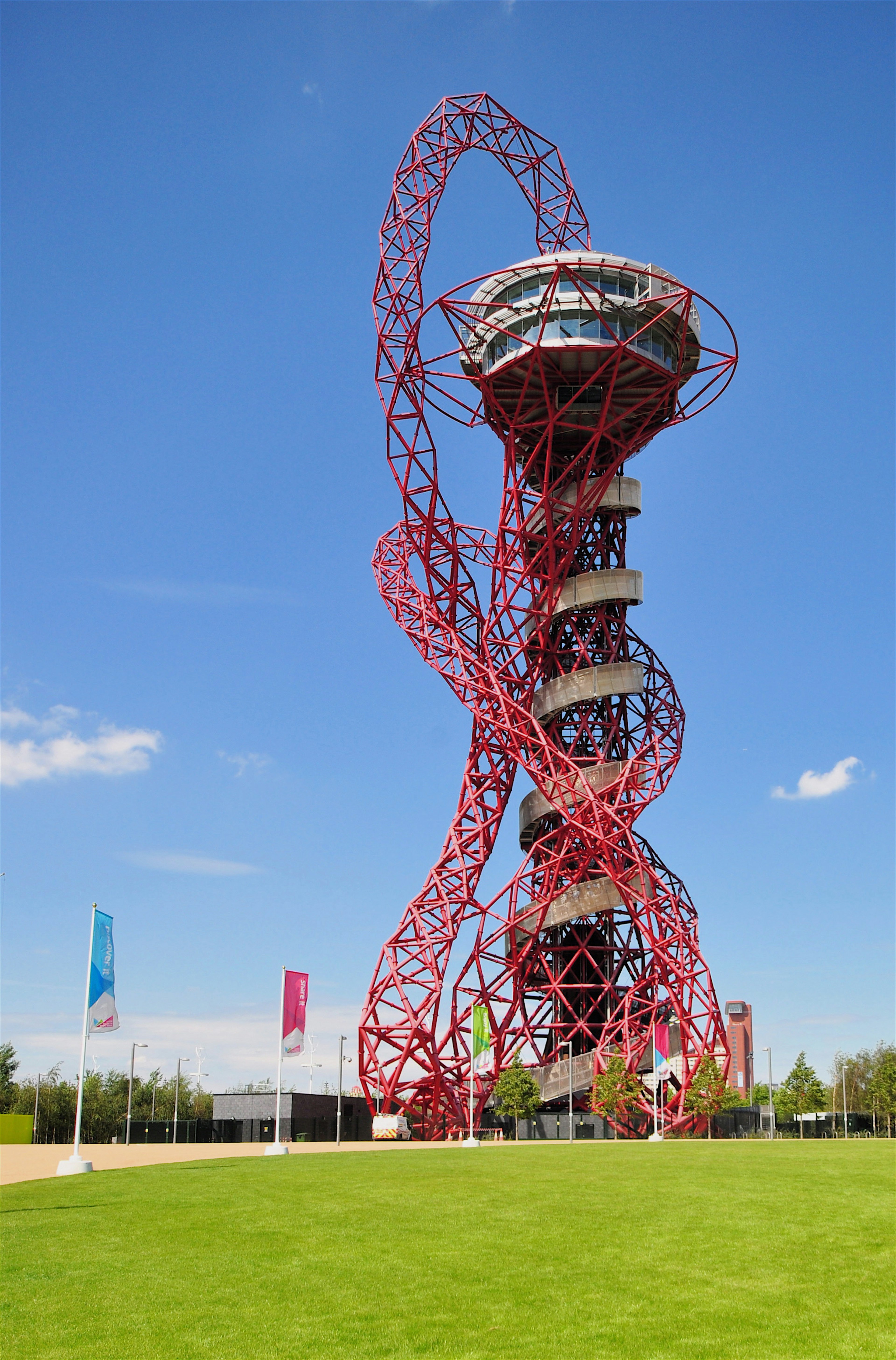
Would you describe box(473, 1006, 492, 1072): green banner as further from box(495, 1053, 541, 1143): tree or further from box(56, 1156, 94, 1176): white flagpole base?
box(56, 1156, 94, 1176): white flagpole base

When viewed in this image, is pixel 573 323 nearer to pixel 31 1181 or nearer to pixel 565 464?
pixel 565 464

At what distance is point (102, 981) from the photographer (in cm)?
2816

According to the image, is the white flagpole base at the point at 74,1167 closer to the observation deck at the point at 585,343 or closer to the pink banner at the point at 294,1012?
the pink banner at the point at 294,1012

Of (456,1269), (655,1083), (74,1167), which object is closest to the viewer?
(456,1269)

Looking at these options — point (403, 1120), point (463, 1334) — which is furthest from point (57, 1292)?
point (403, 1120)

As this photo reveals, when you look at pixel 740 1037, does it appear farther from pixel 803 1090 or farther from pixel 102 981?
pixel 102 981

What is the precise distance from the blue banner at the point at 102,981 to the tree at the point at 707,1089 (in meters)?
24.7

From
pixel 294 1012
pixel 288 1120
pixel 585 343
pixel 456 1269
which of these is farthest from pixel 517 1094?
pixel 456 1269

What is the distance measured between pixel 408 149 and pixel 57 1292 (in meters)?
49.5

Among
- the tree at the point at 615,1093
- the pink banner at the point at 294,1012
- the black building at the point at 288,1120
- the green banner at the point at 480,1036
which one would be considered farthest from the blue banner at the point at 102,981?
the tree at the point at 615,1093

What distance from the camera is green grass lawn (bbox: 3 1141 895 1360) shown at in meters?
9.44

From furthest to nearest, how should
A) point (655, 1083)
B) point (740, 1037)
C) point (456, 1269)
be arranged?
point (740, 1037)
point (655, 1083)
point (456, 1269)

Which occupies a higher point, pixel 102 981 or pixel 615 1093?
pixel 102 981

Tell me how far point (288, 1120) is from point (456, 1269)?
38617 millimetres
